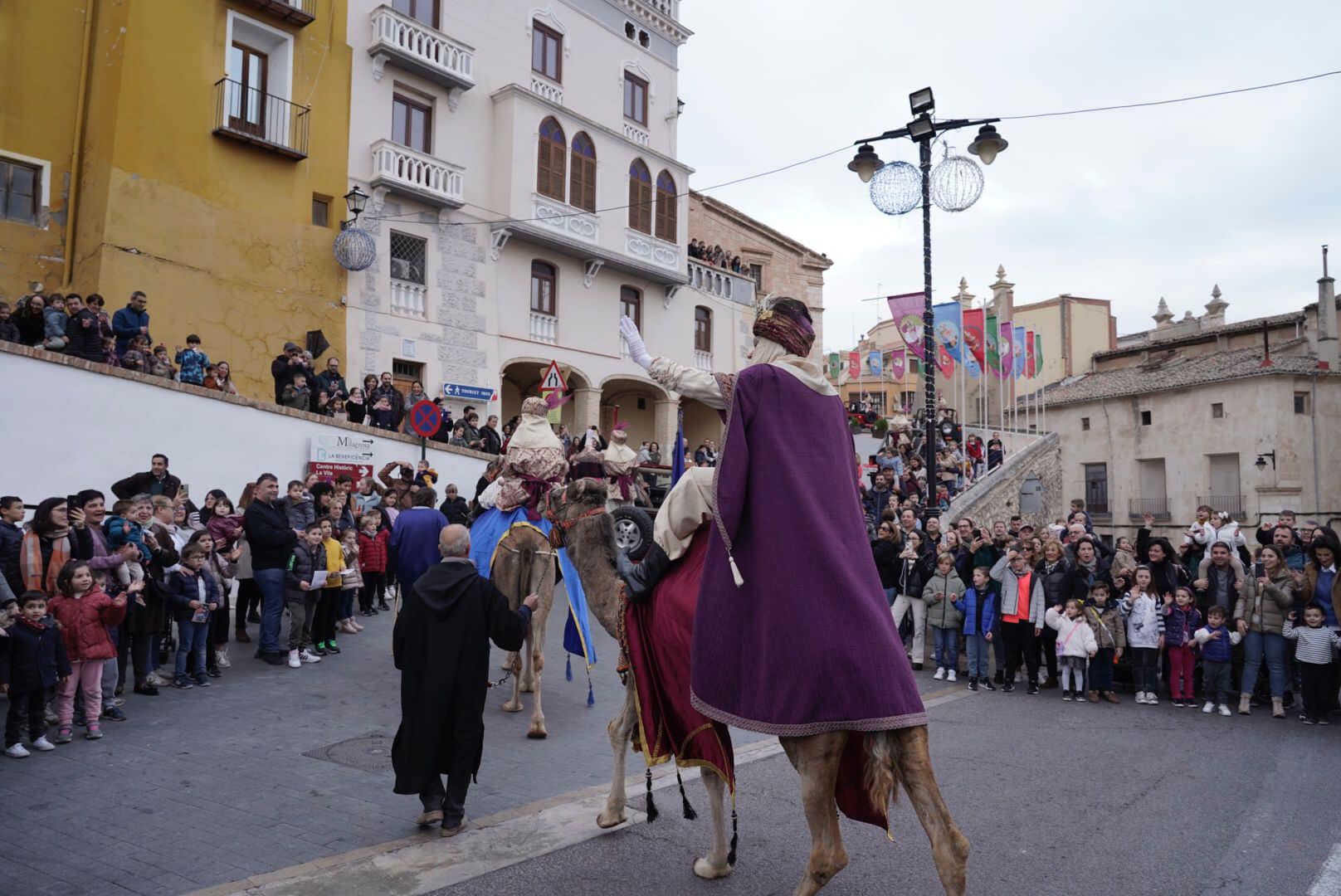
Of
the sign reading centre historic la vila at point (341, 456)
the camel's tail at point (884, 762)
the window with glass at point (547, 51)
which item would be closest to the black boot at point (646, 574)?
the camel's tail at point (884, 762)

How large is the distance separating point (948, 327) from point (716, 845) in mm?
16020

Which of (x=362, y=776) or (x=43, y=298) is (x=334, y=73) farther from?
(x=362, y=776)

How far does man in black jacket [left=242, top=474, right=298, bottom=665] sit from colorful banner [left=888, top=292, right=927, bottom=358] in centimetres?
1086

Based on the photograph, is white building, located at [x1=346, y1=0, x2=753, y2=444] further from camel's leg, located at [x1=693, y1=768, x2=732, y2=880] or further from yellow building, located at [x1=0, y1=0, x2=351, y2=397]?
camel's leg, located at [x1=693, y1=768, x2=732, y2=880]

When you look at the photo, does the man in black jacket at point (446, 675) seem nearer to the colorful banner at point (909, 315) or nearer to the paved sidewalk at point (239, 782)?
the paved sidewalk at point (239, 782)

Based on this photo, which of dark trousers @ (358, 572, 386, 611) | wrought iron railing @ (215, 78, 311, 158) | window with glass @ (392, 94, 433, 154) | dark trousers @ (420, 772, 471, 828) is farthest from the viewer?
window with glass @ (392, 94, 433, 154)

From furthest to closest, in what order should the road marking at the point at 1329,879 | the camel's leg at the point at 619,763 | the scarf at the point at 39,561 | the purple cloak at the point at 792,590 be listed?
the scarf at the point at 39,561, the camel's leg at the point at 619,763, the road marking at the point at 1329,879, the purple cloak at the point at 792,590

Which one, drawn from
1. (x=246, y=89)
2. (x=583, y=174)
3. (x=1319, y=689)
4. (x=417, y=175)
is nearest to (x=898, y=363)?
(x=583, y=174)

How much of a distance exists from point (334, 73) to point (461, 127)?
3.53 meters

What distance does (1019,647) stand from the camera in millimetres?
11172

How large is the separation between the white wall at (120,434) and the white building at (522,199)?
18.6 feet

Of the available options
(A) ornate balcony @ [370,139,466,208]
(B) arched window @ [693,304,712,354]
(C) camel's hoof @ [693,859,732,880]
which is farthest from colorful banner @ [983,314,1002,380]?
(C) camel's hoof @ [693,859,732,880]

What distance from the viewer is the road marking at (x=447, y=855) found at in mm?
4617

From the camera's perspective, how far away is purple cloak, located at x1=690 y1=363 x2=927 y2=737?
3668mm
